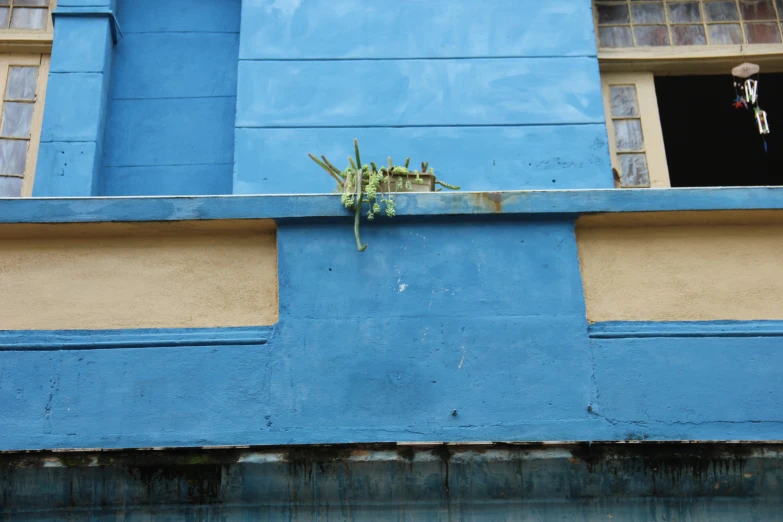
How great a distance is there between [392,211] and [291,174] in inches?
35.9

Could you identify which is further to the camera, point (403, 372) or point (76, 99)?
point (76, 99)

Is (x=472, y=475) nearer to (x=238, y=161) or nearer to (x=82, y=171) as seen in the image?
(x=238, y=161)

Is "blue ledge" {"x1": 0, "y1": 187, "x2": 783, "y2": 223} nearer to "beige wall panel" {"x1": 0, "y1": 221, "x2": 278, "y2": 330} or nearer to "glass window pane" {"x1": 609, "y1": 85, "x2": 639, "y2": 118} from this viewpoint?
"beige wall panel" {"x1": 0, "y1": 221, "x2": 278, "y2": 330}

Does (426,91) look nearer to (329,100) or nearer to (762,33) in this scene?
(329,100)

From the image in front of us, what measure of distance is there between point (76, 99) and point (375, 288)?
2.68 m

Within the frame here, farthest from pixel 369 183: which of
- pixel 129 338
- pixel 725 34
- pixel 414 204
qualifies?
pixel 725 34

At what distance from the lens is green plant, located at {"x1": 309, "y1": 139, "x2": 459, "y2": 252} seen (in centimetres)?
533

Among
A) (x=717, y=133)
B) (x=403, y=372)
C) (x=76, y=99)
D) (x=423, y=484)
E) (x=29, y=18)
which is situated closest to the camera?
(x=423, y=484)

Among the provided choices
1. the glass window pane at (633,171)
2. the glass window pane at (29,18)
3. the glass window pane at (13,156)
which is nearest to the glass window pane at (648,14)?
the glass window pane at (633,171)

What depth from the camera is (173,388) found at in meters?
5.08

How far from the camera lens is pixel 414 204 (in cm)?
540

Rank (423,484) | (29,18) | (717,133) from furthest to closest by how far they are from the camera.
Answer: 1. (717,133)
2. (29,18)
3. (423,484)

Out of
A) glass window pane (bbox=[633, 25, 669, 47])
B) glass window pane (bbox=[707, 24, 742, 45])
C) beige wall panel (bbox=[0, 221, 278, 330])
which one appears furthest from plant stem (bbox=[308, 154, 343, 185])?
glass window pane (bbox=[707, 24, 742, 45])

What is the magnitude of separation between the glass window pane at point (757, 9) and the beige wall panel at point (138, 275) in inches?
164
